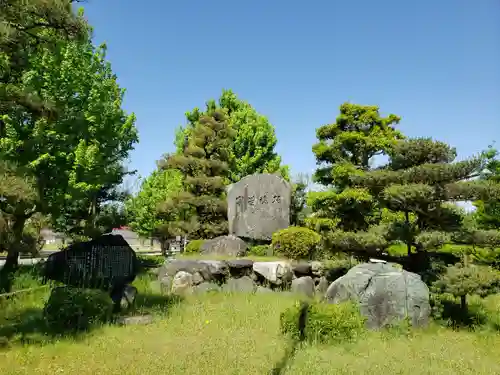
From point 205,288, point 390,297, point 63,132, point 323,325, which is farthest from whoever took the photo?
point 63,132

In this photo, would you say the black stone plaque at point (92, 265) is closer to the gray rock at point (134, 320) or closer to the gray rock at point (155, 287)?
the gray rock at point (155, 287)

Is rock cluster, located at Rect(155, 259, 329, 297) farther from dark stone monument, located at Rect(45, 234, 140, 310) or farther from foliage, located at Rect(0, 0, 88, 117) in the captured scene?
foliage, located at Rect(0, 0, 88, 117)

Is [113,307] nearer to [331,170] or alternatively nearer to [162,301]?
[162,301]

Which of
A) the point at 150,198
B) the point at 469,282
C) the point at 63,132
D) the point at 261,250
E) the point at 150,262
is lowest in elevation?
the point at 150,262

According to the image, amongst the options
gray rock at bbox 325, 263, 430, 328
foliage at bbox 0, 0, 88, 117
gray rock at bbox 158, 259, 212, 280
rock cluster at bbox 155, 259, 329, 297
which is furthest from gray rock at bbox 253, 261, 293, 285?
foliage at bbox 0, 0, 88, 117

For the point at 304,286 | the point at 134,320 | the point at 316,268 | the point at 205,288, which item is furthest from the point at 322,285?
the point at 134,320

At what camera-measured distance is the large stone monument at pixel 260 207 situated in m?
15.4

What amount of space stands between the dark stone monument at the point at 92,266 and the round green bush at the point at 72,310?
11.1 feet

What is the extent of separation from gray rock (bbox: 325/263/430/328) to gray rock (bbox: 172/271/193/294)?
5.15 m

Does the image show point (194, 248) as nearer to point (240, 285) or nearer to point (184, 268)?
point (184, 268)

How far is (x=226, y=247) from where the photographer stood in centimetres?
1432

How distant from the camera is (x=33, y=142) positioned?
1370 centimetres

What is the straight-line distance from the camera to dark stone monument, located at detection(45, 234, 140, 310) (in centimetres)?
1195

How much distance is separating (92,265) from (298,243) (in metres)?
6.67
